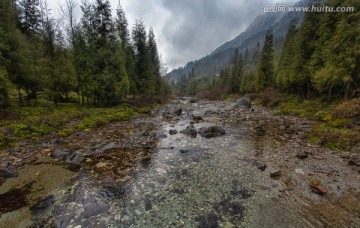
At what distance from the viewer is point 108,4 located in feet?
78.6

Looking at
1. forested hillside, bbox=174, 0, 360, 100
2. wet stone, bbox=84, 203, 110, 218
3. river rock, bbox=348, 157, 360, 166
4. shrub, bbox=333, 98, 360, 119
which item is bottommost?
wet stone, bbox=84, 203, 110, 218

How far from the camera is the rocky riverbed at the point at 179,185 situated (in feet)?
15.4

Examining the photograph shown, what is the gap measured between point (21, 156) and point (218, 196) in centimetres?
986

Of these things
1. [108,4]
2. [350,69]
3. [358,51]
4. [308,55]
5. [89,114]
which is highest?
[108,4]

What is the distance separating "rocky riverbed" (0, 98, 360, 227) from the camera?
4684 mm

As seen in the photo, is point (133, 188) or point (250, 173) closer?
point (133, 188)

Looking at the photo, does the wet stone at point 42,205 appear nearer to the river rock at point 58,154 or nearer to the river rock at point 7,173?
the river rock at point 7,173

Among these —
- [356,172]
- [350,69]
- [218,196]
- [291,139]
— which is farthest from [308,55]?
[218,196]

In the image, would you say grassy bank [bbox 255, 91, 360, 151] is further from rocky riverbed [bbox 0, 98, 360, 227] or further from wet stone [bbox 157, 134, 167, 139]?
wet stone [bbox 157, 134, 167, 139]

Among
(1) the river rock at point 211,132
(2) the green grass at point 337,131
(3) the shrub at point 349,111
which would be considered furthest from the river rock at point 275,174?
(3) the shrub at point 349,111

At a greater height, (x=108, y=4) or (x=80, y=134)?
(x=108, y=4)

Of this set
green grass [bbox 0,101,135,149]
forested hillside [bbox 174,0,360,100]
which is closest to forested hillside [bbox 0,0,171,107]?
green grass [bbox 0,101,135,149]

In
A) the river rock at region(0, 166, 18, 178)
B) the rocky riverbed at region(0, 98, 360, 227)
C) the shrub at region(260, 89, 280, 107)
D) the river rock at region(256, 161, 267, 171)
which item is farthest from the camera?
the shrub at region(260, 89, 280, 107)

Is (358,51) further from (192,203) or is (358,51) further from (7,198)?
(7,198)
